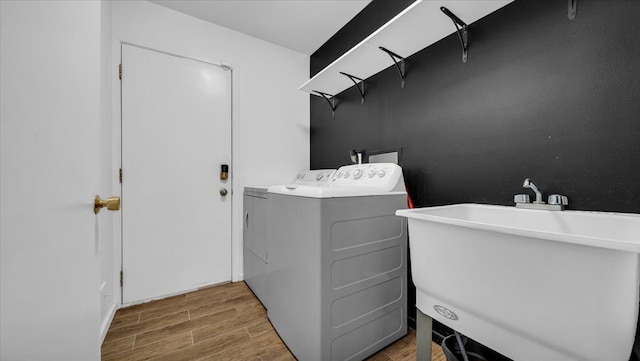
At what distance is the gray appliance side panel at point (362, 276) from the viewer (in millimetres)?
1120

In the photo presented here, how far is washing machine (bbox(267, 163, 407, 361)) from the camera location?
1110 millimetres

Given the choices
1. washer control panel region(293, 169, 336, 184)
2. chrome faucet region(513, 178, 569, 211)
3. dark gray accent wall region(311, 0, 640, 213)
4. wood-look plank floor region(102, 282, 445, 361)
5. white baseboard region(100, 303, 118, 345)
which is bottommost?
wood-look plank floor region(102, 282, 445, 361)

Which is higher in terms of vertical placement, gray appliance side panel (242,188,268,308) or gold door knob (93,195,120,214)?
gold door knob (93,195,120,214)

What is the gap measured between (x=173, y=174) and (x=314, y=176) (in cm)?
127

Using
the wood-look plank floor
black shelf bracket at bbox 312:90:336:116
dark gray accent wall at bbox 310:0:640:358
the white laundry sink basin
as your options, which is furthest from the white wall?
the white laundry sink basin

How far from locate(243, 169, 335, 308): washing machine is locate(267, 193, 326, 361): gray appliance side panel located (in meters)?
0.23

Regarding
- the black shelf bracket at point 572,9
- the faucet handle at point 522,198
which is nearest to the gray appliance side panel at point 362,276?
the faucet handle at point 522,198

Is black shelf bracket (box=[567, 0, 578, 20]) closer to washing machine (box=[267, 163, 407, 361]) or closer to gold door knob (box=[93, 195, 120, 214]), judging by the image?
washing machine (box=[267, 163, 407, 361])

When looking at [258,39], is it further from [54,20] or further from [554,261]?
[554,261]

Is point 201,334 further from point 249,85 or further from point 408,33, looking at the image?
point 408,33

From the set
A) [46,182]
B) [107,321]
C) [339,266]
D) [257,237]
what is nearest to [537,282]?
[339,266]

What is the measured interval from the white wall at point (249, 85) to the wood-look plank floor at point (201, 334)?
1.70 feet

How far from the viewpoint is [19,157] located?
0.31 meters

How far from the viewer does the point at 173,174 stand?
1.97m
